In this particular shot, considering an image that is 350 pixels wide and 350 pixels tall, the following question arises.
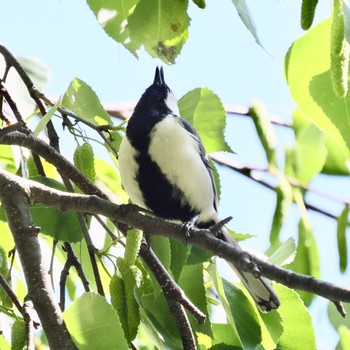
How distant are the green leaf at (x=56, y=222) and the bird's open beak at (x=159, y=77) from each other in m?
0.80

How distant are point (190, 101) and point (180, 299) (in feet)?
1.54

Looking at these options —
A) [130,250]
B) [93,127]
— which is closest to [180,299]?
[130,250]

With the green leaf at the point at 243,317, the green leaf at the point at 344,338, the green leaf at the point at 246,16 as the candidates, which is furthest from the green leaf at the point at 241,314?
the green leaf at the point at 246,16

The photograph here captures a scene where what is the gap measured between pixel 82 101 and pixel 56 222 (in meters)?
0.22

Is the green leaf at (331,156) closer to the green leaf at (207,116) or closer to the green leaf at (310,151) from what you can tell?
the green leaf at (310,151)

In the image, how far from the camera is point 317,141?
1.78 meters

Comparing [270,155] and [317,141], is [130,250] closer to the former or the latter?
[270,155]

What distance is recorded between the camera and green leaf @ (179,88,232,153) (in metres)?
1.54

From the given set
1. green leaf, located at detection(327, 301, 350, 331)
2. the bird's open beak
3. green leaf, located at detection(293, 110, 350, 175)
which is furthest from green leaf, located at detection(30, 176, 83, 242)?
the bird's open beak

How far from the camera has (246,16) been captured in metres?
1.03

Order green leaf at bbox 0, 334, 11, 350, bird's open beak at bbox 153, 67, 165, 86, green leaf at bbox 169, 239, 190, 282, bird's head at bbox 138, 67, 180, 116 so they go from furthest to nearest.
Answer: bird's open beak at bbox 153, 67, 165, 86
bird's head at bbox 138, 67, 180, 116
green leaf at bbox 169, 239, 190, 282
green leaf at bbox 0, 334, 11, 350

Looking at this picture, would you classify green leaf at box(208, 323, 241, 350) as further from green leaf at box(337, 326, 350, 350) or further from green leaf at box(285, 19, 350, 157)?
green leaf at box(285, 19, 350, 157)

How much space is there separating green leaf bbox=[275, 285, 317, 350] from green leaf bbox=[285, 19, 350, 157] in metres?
0.29

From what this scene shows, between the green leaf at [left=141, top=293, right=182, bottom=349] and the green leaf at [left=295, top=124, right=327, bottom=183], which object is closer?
the green leaf at [left=141, top=293, right=182, bottom=349]
